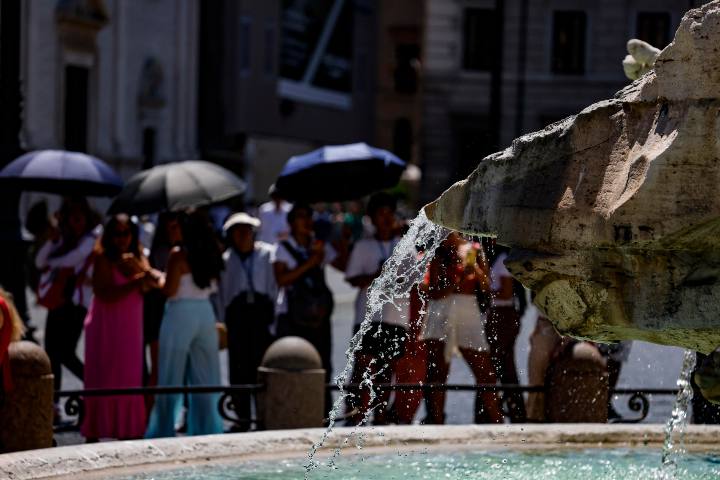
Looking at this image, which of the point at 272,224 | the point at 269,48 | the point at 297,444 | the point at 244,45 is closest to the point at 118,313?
the point at 297,444

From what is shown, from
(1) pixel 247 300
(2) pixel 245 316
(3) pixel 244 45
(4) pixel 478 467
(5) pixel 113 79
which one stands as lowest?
(4) pixel 478 467

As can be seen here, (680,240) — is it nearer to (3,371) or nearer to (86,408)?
(3,371)

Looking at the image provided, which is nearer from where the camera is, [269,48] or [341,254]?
[341,254]

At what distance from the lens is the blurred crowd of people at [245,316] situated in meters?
9.85

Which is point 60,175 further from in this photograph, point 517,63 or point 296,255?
point 517,63

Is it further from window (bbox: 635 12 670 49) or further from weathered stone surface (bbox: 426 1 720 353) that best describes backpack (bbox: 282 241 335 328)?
window (bbox: 635 12 670 49)

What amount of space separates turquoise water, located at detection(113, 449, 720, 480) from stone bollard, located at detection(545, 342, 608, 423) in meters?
1.26

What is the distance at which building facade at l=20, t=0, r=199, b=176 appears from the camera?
3067 centimetres

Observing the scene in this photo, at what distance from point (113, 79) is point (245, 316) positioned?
23.7m

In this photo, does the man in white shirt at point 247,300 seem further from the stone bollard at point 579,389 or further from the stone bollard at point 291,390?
the stone bollard at point 579,389

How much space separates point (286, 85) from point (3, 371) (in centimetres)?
4480

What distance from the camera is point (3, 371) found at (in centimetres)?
805

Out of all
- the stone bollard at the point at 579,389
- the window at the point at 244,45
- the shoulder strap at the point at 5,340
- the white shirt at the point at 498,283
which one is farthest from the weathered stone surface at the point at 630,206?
the window at the point at 244,45

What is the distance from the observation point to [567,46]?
49.4 meters
